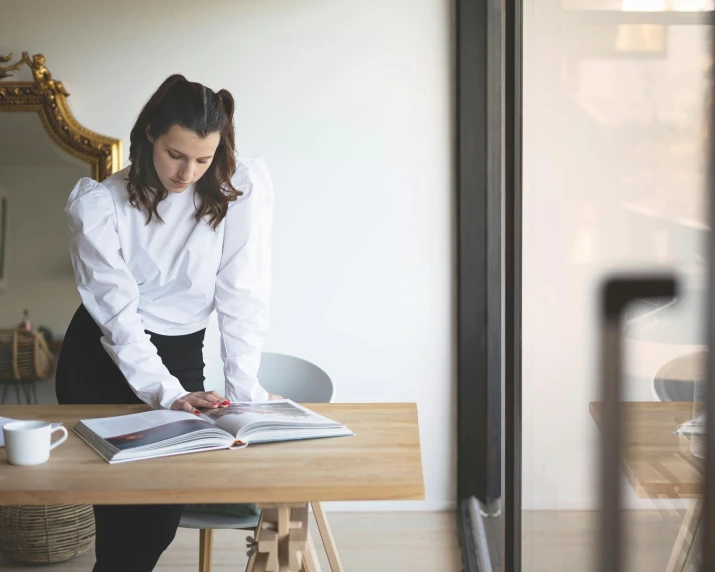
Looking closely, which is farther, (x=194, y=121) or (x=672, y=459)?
(x=194, y=121)

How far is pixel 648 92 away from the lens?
748mm

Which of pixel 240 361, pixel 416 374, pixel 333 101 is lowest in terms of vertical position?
pixel 416 374

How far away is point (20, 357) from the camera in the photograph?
3.17 m

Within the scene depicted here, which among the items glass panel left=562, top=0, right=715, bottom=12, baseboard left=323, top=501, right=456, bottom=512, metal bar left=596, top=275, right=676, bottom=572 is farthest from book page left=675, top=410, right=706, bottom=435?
baseboard left=323, top=501, right=456, bottom=512

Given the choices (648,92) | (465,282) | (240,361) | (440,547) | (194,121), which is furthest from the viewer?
(465,282)

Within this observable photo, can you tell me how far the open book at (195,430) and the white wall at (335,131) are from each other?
5.13 feet

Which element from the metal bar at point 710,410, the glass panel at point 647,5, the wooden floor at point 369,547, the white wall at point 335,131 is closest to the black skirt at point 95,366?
the wooden floor at point 369,547

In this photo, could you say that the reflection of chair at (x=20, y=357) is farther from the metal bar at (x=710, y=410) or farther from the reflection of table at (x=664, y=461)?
the metal bar at (x=710, y=410)

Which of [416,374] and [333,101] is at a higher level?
[333,101]

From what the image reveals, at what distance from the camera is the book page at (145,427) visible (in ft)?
4.77

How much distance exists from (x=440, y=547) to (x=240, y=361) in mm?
1324

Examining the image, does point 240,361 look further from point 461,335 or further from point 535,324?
point 461,335

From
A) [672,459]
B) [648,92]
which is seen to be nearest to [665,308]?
[672,459]

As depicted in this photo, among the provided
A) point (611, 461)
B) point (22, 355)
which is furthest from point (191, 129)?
point (22, 355)
